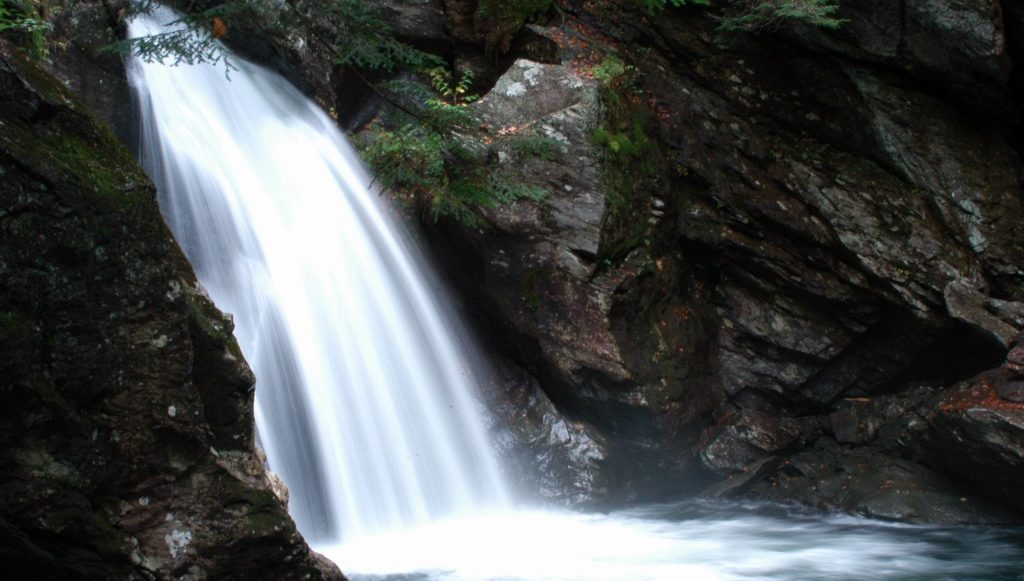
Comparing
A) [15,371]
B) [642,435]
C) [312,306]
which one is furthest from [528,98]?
[15,371]

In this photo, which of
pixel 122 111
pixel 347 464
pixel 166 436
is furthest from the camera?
pixel 122 111

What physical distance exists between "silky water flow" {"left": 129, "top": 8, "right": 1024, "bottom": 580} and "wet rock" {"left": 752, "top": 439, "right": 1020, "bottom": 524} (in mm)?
225

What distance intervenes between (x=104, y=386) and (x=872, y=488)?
744cm

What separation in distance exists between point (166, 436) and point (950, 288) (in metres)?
7.79

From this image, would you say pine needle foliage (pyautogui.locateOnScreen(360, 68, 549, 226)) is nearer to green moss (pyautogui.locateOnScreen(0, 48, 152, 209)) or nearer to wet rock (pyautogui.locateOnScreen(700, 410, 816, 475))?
green moss (pyautogui.locateOnScreen(0, 48, 152, 209))

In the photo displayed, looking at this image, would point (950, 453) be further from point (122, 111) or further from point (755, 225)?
point (122, 111)

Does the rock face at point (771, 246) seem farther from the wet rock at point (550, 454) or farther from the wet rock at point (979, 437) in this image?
the wet rock at point (550, 454)

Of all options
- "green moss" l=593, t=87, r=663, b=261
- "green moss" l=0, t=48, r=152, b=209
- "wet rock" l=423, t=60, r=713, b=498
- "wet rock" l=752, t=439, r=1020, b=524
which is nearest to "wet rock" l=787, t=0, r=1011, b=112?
"green moss" l=593, t=87, r=663, b=261

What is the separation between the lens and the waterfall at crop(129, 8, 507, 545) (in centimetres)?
658

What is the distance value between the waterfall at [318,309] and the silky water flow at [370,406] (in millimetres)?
16

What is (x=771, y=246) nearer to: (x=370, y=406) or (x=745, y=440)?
(x=745, y=440)

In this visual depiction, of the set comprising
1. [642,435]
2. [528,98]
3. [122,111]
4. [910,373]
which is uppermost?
[528,98]

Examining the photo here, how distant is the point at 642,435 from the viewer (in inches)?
320

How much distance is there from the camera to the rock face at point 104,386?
312 cm
